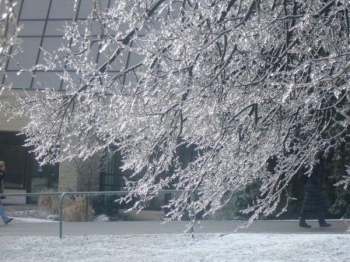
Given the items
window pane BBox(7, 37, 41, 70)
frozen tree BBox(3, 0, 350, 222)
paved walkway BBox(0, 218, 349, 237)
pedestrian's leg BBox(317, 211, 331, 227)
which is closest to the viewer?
frozen tree BBox(3, 0, 350, 222)

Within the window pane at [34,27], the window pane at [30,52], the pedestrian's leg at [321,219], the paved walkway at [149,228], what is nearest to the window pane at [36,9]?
the window pane at [34,27]

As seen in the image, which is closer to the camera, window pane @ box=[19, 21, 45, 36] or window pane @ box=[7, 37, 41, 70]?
window pane @ box=[7, 37, 41, 70]

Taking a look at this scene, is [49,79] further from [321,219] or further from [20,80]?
[321,219]

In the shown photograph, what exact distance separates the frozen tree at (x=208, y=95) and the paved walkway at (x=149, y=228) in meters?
5.23

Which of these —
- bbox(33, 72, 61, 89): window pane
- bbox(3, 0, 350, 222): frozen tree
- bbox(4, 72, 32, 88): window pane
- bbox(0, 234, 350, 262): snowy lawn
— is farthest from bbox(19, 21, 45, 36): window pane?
bbox(3, 0, 350, 222): frozen tree

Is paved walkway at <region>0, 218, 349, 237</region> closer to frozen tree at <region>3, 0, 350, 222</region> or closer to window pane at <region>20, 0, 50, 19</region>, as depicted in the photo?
frozen tree at <region>3, 0, 350, 222</region>

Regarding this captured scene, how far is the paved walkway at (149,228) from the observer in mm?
13711

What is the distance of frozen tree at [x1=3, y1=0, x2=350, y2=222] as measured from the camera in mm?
7203

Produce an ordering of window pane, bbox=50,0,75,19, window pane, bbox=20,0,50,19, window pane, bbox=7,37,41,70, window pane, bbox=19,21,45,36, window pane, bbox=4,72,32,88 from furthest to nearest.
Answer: window pane, bbox=20,0,50,19 → window pane, bbox=19,21,45,36 → window pane, bbox=50,0,75,19 → window pane, bbox=7,37,41,70 → window pane, bbox=4,72,32,88

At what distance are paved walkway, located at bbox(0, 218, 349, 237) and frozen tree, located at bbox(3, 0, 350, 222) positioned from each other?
206 inches

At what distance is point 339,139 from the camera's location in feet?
30.6

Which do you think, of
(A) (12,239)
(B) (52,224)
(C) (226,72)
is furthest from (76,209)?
(C) (226,72)

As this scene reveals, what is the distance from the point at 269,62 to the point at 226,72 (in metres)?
0.42

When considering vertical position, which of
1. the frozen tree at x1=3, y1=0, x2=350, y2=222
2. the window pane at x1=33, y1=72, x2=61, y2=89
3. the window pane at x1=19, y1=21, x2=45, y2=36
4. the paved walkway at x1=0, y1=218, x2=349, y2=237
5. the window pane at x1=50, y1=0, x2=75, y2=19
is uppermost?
the window pane at x1=50, y1=0, x2=75, y2=19
